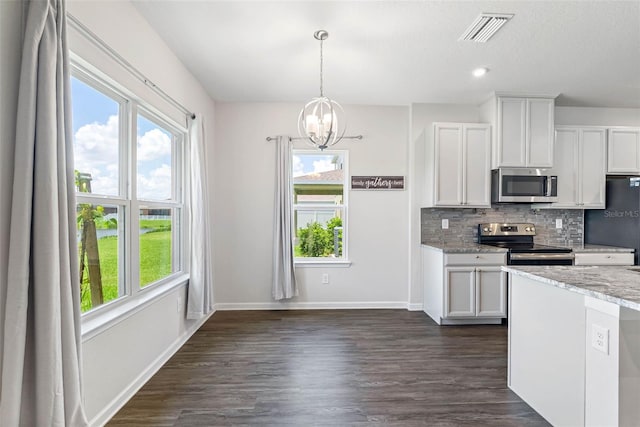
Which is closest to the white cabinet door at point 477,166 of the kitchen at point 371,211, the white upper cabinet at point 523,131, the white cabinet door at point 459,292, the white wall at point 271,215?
the white upper cabinet at point 523,131

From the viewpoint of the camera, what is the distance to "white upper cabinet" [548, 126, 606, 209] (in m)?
4.00

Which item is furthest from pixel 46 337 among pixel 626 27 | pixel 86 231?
pixel 626 27

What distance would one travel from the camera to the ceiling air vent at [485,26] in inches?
90.0

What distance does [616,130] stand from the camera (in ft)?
13.2

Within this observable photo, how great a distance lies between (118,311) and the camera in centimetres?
213

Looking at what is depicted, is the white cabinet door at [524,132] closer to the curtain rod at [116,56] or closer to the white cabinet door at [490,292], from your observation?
the white cabinet door at [490,292]

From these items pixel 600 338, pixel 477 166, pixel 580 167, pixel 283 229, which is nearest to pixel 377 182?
pixel 477 166

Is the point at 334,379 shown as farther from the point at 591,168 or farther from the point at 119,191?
the point at 591,168

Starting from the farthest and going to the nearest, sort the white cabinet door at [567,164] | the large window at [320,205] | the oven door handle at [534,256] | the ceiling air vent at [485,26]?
the large window at [320,205] < the white cabinet door at [567,164] < the oven door handle at [534,256] < the ceiling air vent at [485,26]

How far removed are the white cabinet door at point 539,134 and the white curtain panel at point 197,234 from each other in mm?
3800

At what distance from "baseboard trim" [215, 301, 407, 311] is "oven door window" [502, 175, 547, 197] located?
1.95 m

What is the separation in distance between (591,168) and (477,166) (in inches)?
59.4

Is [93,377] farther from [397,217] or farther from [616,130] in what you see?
[616,130]

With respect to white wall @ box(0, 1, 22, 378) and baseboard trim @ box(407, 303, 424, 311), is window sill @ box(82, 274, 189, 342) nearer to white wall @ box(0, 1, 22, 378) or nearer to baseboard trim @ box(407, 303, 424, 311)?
white wall @ box(0, 1, 22, 378)
